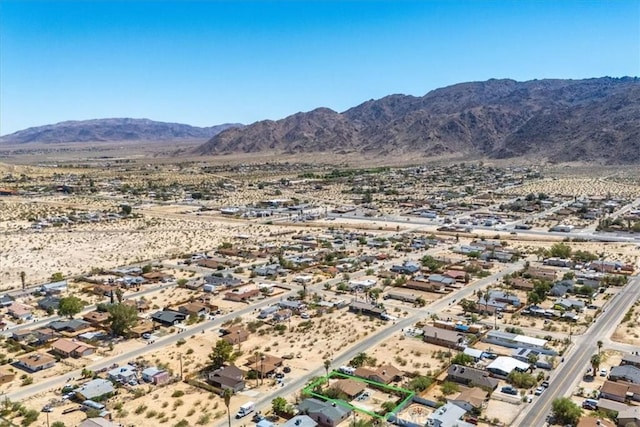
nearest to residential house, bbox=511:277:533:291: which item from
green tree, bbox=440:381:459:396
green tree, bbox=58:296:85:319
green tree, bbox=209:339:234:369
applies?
green tree, bbox=440:381:459:396

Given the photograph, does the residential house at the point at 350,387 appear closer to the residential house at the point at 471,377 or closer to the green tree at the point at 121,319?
the residential house at the point at 471,377

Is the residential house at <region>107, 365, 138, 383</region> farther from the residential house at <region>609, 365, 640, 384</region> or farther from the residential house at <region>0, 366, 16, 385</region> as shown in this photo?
the residential house at <region>609, 365, 640, 384</region>

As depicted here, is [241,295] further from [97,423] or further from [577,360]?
[577,360]

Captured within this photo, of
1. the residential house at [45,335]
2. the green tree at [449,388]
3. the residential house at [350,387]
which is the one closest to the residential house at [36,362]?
the residential house at [45,335]

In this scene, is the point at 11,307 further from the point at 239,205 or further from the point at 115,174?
the point at 115,174

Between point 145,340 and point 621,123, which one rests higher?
point 621,123

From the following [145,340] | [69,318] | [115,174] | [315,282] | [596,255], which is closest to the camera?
[145,340]

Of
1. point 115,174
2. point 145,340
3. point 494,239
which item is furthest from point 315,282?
point 115,174
